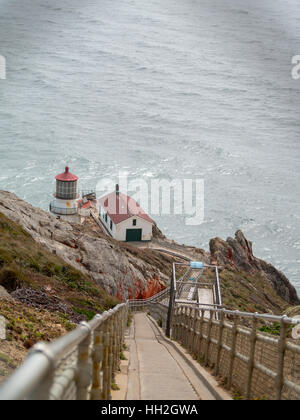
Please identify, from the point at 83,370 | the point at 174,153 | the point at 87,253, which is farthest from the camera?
the point at 174,153

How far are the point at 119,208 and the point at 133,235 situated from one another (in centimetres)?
365

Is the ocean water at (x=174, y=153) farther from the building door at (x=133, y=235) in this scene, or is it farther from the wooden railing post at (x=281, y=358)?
the wooden railing post at (x=281, y=358)

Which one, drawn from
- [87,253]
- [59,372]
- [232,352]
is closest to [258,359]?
[232,352]

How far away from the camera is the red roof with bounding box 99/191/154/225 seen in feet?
191

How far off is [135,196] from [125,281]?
76353 mm

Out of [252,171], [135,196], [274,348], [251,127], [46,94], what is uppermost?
[46,94]

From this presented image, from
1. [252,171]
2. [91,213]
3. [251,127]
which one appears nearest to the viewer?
[91,213]

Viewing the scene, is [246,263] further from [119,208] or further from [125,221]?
[119,208]

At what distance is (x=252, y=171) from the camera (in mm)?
129375

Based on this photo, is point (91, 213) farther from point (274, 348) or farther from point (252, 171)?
point (252, 171)

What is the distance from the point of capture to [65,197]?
195 feet

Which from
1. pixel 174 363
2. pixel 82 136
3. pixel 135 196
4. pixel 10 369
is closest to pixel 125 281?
pixel 174 363

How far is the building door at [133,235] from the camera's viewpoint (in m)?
58.1

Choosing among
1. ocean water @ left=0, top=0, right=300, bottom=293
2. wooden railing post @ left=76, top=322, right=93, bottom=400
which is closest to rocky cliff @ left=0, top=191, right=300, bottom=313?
wooden railing post @ left=76, top=322, right=93, bottom=400
